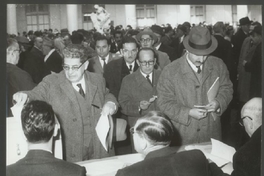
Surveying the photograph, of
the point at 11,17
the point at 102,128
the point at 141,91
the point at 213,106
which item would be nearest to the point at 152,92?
the point at 141,91

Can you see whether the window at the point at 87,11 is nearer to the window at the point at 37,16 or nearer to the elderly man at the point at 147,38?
the window at the point at 37,16

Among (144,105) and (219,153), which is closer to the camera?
(219,153)

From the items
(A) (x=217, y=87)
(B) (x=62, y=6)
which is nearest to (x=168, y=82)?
(A) (x=217, y=87)

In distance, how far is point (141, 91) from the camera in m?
2.81

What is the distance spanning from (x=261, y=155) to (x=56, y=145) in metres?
1.43

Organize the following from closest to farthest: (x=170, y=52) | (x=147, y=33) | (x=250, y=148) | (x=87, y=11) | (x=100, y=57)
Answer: (x=250, y=148) → (x=87, y=11) → (x=170, y=52) → (x=147, y=33) → (x=100, y=57)

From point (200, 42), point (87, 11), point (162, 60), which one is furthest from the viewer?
point (162, 60)

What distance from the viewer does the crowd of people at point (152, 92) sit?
6.01ft

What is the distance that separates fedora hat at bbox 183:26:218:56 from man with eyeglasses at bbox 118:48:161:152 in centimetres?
34

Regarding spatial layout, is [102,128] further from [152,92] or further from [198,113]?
[198,113]

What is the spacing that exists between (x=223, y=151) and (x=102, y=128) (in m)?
0.83

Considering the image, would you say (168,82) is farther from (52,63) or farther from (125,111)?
(52,63)

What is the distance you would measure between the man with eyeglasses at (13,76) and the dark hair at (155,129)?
0.87 m

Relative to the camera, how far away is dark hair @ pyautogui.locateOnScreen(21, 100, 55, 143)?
70.1 inches
